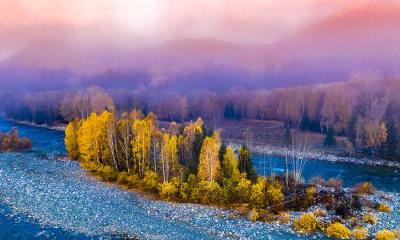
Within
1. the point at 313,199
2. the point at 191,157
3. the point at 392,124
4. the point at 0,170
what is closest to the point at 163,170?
the point at 191,157

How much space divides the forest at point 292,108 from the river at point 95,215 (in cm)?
3207

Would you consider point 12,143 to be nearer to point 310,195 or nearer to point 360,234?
point 310,195

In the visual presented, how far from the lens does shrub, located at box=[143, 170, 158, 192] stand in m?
50.6

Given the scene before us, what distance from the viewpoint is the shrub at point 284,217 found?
41000 millimetres

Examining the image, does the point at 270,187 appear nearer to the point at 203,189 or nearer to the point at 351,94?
the point at 203,189

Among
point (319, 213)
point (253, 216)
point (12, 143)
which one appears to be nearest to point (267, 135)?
point (12, 143)

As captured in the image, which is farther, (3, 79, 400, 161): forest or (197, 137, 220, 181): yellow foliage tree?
(3, 79, 400, 161): forest

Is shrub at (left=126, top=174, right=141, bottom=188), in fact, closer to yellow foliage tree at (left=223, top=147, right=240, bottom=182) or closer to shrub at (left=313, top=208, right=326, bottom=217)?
yellow foliage tree at (left=223, top=147, right=240, bottom=182)

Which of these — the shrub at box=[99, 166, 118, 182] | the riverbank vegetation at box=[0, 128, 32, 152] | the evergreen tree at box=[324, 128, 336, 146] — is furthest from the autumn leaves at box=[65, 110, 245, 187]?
the evergreen tree at box=[324, 128, 336, 146]

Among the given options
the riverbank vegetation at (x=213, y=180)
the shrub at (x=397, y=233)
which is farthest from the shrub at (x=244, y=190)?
the shrub at (x=397, y=233)

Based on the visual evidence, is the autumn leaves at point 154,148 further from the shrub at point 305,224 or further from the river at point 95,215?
the shrub at point 305,224

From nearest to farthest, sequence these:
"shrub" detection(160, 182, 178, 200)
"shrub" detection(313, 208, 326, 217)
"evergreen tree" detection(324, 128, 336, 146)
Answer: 1. "shrub" detection(313, 208, 326, 217)
2. "shrub" detection(160, 182, 178, 200)
3. "evergreen tree" detection(324, 128, 336, 146)

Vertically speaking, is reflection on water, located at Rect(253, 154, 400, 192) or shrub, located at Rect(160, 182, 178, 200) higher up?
shrub, located at Rect(160, 182, 178, 200)

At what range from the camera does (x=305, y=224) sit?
39219 mm
